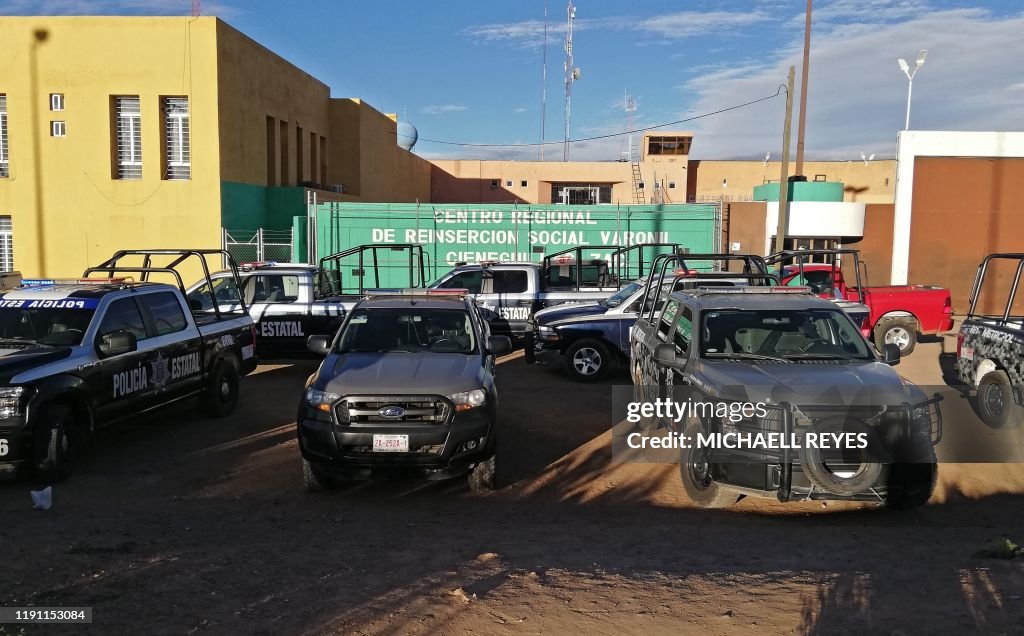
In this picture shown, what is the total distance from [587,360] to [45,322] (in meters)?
7.45

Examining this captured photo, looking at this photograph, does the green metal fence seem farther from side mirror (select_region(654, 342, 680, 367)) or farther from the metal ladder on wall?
the metal ladder on wall

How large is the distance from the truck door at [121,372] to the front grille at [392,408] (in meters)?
2.73

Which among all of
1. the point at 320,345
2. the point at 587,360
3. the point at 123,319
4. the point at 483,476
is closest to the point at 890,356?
the point at 483,476

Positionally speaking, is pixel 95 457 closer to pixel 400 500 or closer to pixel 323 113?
pixel 400 500

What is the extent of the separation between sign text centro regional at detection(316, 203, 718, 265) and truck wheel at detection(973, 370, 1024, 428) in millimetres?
14775

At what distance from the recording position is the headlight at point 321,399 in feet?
→ 22.1

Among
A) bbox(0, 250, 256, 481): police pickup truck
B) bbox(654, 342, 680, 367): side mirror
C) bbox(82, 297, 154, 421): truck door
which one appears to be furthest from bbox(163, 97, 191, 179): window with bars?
bbox(654, 342, 680, 367): side mirror

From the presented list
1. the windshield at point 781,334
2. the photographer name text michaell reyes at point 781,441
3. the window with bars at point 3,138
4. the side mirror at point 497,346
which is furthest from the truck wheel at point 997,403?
the window with bars at point 3,138

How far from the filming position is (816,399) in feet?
19.7

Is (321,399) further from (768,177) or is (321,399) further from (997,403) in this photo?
(768,177)

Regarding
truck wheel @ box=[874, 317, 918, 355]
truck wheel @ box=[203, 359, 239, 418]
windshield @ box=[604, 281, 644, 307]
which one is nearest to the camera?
truck wheel @ box=[203, 359, 239, 418]

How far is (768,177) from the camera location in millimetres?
48281

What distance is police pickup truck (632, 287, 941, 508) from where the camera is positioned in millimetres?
5934

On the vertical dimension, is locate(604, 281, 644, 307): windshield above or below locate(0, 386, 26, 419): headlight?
above
